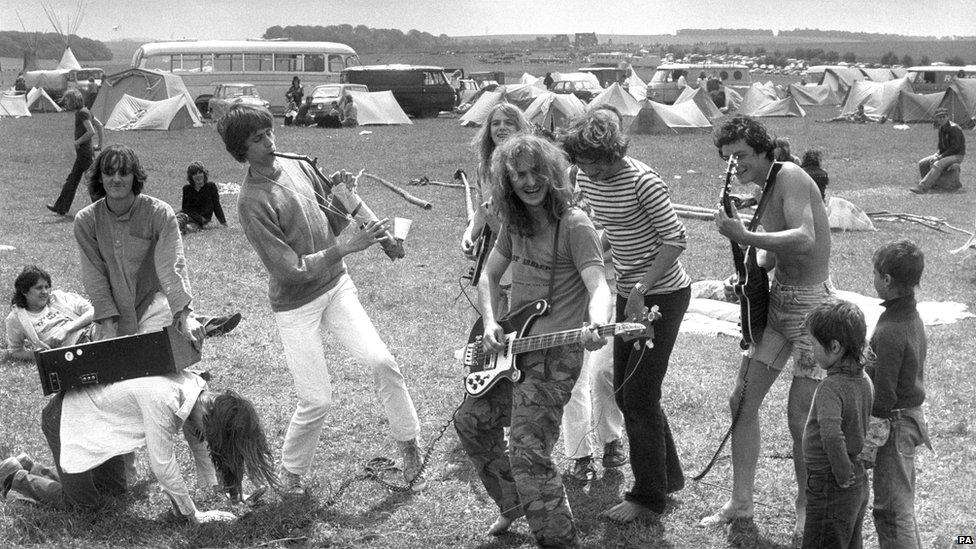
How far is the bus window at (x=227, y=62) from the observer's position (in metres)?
37.6

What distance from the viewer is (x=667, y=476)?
4.82 metres

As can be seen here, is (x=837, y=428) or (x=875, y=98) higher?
(x=837, y=428)

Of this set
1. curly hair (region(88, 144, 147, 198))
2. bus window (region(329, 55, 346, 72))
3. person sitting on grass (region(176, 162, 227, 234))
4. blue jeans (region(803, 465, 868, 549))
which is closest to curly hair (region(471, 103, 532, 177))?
curly hair (region(88, 144, 147, 198))

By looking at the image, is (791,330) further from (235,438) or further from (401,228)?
(235,438)

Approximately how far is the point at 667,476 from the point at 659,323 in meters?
0.84

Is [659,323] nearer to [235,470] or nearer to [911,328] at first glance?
[911,328]

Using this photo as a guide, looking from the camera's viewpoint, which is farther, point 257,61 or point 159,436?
point 257,61

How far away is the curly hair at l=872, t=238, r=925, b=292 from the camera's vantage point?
386cm

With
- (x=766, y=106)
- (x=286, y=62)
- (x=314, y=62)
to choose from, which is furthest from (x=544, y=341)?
(x=314, y=62)

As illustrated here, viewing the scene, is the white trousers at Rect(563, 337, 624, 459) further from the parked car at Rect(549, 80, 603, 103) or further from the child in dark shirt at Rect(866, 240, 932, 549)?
the parked car at Rect(549, 80, 603, 103)

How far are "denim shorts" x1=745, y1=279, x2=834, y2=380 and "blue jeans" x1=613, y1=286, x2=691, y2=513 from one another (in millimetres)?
389

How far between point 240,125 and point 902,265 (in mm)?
2917

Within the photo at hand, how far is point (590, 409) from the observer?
16.9 ft

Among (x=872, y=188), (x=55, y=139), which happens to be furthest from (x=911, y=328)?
(x=55, y=139)
